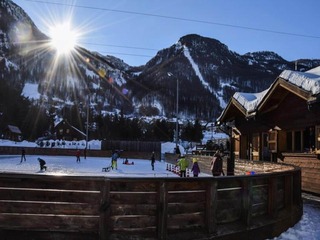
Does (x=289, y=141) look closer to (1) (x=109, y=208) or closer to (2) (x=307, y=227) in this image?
(2) (x=307, y=227)

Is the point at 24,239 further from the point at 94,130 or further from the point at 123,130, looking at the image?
the point at 94,130

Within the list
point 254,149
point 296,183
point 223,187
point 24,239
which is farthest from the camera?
point 254,149

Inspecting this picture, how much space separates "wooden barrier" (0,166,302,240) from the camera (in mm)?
5695

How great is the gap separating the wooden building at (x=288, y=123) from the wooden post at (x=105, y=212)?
27.6ft

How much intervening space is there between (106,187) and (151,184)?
71 cm

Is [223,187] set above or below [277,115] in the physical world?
below

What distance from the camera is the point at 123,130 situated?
3499 inches

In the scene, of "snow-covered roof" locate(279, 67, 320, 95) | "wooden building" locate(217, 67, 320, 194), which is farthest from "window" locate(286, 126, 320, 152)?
"snow-covered roof" locate(279, 67, 320, 95)

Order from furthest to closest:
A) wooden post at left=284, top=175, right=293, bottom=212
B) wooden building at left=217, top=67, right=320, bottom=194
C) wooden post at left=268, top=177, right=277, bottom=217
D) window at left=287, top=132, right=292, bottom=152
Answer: window at left=287, top=132, right=292, bottom=152, wooden building at left=217, top=67, right=320, bottom=194, wooden post at left=284, top=175, right=293, bottom=212, wooden post at left=268, top=177, right=277, bottom=217

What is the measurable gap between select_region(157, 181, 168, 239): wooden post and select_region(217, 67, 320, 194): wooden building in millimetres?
7718

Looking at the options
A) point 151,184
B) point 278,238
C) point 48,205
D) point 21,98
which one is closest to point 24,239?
point 48,205

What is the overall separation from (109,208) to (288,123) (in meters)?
12.1

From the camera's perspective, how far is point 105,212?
571 cm

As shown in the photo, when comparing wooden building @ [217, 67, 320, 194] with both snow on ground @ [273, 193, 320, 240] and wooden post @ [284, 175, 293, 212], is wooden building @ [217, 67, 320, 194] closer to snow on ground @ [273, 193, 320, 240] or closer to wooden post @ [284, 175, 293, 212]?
snow on ground @ [273, 193, 320, 240]
